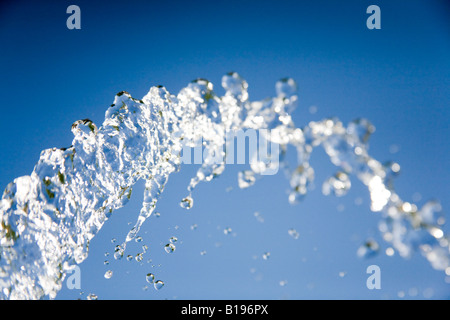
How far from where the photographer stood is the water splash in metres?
1.65

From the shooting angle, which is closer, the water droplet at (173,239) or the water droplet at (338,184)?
the water droplet at (338,184)

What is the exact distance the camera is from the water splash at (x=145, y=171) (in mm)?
1647

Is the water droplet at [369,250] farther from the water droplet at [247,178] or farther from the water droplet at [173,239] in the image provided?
the water droplet at [173,239]

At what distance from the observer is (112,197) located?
2.45m

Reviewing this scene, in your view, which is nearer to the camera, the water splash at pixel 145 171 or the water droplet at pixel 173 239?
the water splash at pixel 145 171

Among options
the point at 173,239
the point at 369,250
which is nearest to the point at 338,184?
the point at 369,250

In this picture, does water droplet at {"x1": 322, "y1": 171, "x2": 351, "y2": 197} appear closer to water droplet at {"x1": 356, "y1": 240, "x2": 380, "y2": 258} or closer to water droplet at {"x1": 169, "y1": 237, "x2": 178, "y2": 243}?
water droplet at {"x1": 356, "y1": 240, "x2": 380, "y2": 258}

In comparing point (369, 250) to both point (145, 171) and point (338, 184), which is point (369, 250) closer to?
point (338, 184)

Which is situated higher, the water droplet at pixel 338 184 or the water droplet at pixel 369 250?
the water droplet at pixel 338 184

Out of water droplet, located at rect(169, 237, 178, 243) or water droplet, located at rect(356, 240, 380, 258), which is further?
water droplet, located at rect(169, 237, 178, 243)

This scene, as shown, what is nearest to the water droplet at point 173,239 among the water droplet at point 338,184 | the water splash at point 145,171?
the water splash at point 145,171

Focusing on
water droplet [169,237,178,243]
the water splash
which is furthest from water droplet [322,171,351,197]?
water droplet [169,237,178,243]

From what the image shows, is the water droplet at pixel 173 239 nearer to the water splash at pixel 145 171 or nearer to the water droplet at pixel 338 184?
the water splash at pixel 145 171
